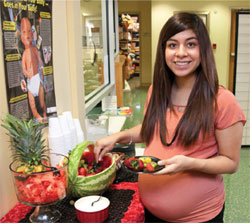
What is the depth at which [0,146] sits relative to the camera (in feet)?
4.50

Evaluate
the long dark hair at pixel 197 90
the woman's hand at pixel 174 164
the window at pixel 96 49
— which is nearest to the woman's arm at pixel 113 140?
the long dark hair at pixel 197 90

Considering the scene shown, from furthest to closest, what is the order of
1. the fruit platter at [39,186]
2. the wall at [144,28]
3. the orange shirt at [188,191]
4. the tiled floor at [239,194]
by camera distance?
the wall at [144,28]
the tiled floor at [239,194]
the orange shirt at [188,191]
the fruit platter at [39,186]

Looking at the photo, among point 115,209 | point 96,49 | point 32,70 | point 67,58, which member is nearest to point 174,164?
point 115,209

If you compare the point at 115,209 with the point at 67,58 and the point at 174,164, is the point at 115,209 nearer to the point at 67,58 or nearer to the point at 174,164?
the point at 174,164

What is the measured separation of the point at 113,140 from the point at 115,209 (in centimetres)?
38

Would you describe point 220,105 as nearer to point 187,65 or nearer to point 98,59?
point 187,65

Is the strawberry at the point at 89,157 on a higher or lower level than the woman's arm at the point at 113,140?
lower

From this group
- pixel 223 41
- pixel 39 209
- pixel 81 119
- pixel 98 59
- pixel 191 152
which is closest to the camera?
pixel 39 209

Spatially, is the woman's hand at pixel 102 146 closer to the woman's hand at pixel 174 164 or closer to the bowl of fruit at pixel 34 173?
the bowl of fruit at pixel 34 173

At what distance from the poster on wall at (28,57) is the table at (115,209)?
47 cm

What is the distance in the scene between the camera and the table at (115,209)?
1327 mm

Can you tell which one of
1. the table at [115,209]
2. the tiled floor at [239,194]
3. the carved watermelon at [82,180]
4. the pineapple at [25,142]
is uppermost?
the pineapple at [25,142]

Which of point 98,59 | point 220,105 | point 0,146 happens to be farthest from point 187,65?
point 98,59

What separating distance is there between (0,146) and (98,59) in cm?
267
